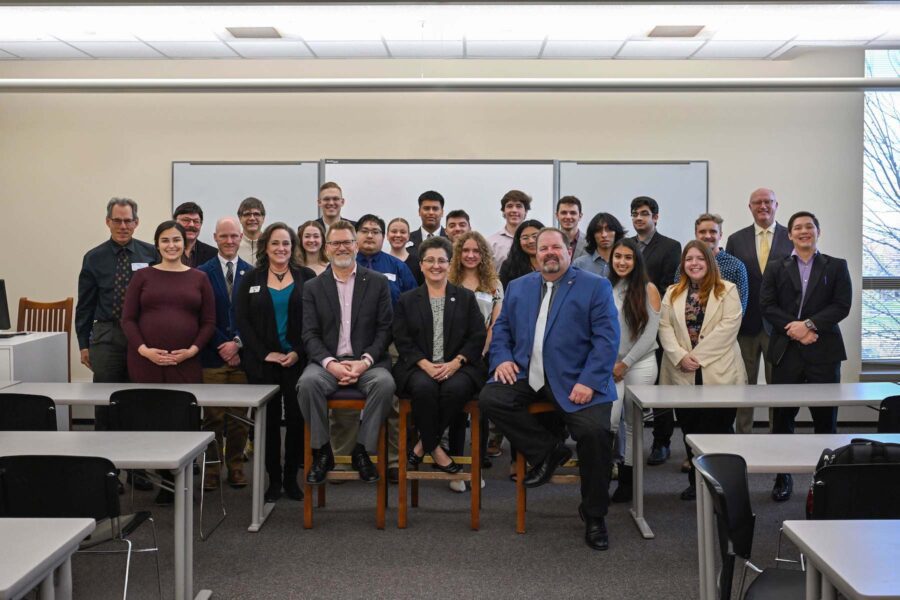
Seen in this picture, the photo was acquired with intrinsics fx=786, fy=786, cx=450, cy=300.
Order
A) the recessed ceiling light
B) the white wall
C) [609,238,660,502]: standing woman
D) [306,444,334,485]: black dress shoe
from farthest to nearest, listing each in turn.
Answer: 1. the white wall
2. the recessed ceiling light
3. [609,238,660,502]: standing woman
4. [306,444,334,485]: black dress shoe

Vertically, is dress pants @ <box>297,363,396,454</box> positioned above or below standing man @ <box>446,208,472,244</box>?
below

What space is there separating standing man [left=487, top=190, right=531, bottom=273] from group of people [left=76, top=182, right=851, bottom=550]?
0.42 meters

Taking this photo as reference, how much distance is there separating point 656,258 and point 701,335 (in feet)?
3.15

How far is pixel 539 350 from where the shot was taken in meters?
4.08

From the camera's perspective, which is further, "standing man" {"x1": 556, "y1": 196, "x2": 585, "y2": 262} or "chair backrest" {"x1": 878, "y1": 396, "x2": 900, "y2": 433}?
"standing man" {"x1": 556, "y1": 196, "x2": 585, "y2": 262}

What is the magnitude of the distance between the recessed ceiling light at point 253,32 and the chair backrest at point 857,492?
4.94 m

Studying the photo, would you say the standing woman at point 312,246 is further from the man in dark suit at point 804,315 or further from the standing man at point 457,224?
the man in dark suit at point 804,315

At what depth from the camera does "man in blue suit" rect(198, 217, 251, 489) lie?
4750mm

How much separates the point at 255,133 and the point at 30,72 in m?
2.06

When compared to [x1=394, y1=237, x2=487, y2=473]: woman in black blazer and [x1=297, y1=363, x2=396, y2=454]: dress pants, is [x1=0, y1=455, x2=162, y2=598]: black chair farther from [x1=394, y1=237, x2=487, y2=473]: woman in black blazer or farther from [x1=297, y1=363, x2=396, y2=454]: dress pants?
[x1=394, y1=237, x2=487, y2=473]: woman in black blazer

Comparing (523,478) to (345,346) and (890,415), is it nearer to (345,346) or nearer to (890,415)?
(345,346)

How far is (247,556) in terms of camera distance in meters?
3.71

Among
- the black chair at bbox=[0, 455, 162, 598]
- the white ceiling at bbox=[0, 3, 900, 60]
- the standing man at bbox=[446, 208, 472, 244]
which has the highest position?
the white ceiling at bbox=[0, 3, 900, 60]

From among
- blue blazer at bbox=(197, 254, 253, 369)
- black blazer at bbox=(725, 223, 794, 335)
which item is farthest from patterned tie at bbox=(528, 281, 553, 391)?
black blazer at bbox=(725, 223, 794, 335)
